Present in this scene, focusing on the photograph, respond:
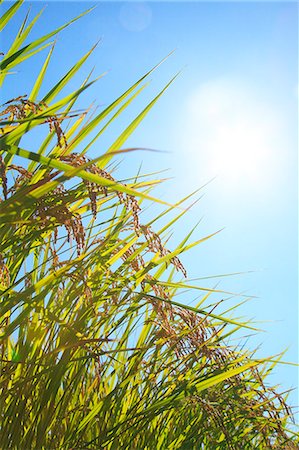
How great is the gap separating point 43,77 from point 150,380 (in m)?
0.96

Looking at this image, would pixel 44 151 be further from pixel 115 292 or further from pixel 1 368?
pixel 1 368

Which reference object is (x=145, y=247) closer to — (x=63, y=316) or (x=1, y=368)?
(x=63, y=316)

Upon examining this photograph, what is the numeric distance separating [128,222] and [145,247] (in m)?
0.12

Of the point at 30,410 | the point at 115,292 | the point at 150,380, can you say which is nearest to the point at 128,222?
the point at 115,292

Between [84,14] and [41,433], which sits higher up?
[84,14]

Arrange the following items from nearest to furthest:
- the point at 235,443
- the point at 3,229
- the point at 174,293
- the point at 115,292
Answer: the point at 3,229, the point at 115,292, the point at 235,443, the point at 174,293

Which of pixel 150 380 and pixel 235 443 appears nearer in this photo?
pixel 150 380

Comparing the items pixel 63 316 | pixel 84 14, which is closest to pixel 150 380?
pixel 63 316

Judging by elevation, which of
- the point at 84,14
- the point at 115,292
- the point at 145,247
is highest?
the point at 84,14

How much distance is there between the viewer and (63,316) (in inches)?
62.6

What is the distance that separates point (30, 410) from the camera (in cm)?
137

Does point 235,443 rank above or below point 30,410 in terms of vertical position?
above

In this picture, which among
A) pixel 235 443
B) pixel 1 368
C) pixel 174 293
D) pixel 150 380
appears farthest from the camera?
pixel 174 293

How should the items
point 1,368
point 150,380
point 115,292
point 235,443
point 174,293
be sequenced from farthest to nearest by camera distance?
point 174,293 < point 235,443 < point 150,380 < point 115,292 < point 1,368
